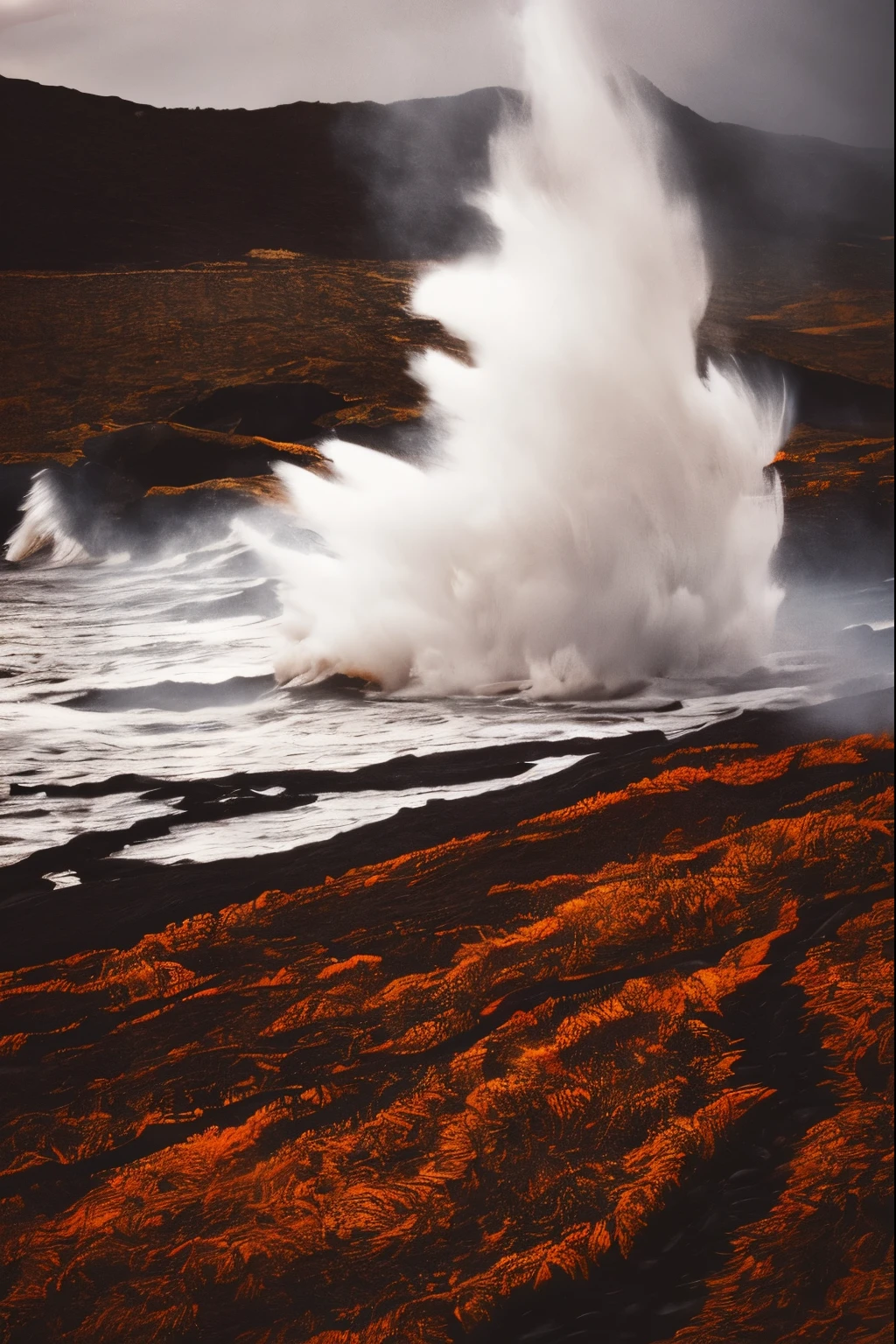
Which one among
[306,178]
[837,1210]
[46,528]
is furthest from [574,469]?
[837,1210]

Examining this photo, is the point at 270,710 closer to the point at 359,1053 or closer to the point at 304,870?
the point at 304,870

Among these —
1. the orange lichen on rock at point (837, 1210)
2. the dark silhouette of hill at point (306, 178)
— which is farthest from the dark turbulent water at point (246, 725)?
the dark silhouette of hill at point (306, 178)

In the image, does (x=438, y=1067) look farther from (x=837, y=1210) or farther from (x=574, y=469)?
(x=574, y=469)

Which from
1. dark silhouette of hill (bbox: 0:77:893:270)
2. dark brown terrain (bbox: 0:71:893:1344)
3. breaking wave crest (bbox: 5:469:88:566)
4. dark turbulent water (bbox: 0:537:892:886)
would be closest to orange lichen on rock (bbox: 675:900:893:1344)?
dark brown terrain (bbox: 0:71:893:1344)

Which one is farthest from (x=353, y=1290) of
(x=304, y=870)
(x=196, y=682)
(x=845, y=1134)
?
(x=196, y=682)

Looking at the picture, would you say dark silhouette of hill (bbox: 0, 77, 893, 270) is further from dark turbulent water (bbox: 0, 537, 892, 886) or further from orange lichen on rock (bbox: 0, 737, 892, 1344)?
orange lichen on rock (bbox: 0, 737, 892, 1344)
